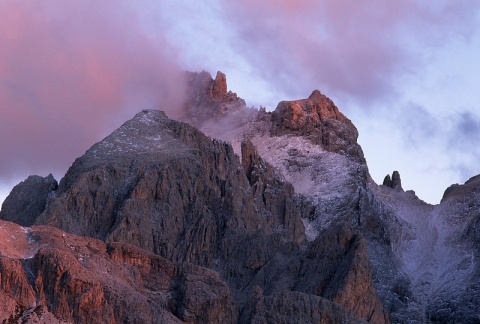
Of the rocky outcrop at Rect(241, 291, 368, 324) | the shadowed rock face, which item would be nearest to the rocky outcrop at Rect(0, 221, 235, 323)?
the rocky outcrop at Rect(241, 291, 368, 324)

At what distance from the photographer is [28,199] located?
18850cm

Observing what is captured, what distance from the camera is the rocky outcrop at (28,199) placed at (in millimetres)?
183625

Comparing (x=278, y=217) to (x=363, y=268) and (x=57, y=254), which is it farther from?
(x=57, y=254)

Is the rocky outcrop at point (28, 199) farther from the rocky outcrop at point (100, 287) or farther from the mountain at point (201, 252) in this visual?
the rocky outcrop at point (100, 287)

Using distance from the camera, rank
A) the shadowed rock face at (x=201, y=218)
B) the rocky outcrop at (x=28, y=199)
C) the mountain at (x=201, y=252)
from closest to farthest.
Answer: the mountain at (x=201, y=252) < the shadowed rock face at (x=201, y=218) < the rocky outcrop at (x=28, y=199)

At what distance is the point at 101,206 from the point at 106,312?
195 feet

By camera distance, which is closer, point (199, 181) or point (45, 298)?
point (45, 298)

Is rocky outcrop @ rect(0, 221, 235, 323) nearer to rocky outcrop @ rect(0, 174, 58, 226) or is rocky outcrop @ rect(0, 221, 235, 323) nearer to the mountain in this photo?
the mountain

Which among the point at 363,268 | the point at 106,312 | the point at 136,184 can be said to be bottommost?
the point at 106,312

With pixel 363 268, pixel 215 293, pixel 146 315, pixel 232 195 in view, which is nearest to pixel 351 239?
pixel 363 268

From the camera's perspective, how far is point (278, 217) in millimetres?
196375

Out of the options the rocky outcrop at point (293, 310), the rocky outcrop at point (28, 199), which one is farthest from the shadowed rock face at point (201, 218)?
the rocky outcrop at point (293, 310)

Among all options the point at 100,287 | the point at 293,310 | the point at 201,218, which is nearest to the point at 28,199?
the point at 201,218

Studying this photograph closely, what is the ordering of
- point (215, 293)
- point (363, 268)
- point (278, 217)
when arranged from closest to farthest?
point (215, 293) → point (363, 268) → point (278, 217)
